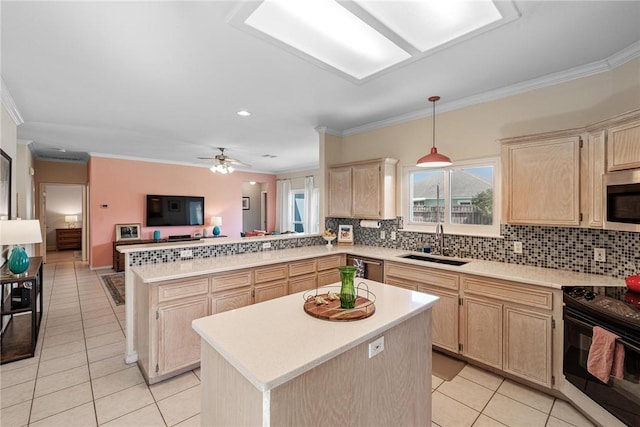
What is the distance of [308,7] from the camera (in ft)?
5.94

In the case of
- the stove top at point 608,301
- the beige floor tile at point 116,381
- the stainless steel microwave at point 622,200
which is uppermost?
the stainless steel microwave at point 622,200

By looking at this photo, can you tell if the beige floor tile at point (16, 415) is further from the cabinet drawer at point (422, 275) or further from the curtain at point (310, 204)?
the curtain at point (310, 204)

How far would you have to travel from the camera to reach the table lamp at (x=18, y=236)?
2744mm

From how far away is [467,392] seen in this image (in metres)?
2.36

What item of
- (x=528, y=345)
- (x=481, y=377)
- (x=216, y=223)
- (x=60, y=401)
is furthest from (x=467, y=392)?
(x=216, y=223)

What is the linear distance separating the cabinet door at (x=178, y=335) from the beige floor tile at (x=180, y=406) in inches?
9.7

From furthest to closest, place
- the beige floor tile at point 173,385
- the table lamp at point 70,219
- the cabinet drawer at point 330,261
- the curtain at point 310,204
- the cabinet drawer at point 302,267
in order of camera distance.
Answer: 1. the table lamp at point 70,219
2. the curtain at point 310,204
3. the cabinet drawer at point 330,261
4. the cabinet drawer at point 302,267
5. the beige floor tile at point 173,385

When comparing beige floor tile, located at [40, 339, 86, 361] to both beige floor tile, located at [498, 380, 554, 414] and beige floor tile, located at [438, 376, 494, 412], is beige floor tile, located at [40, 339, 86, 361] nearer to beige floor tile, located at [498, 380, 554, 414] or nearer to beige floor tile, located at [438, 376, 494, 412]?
beige floor tile, located at [438, 376, 494, 412]

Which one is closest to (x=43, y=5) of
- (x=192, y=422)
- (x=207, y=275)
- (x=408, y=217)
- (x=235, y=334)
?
(x=207, y=275)

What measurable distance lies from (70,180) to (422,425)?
30.1 feet

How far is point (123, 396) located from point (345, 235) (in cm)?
303

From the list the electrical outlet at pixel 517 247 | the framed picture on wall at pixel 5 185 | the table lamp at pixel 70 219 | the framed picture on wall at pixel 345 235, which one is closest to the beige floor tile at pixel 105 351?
the framed picture on wall at pixel 5 185

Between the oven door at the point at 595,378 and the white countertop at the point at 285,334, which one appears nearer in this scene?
the white countertop at the point at 285,334

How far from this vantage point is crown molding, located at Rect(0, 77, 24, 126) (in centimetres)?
301
